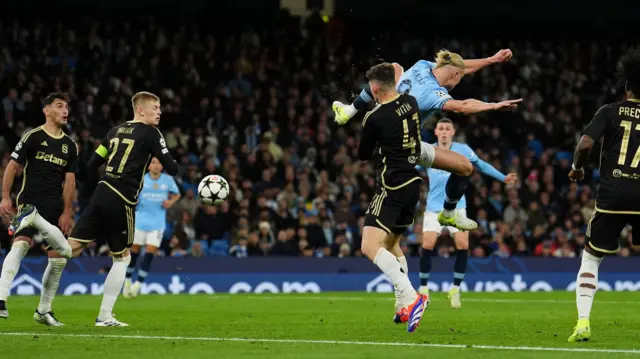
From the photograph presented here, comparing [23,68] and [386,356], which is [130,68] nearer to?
[23,68]

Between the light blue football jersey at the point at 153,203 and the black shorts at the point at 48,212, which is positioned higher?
the black shorts at the point at 48,212

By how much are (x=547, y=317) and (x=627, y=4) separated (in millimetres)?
21943

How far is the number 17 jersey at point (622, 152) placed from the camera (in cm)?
951

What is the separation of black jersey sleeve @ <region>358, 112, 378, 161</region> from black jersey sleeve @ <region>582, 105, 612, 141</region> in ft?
7.43

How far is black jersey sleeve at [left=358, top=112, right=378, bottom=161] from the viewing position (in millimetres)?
10969

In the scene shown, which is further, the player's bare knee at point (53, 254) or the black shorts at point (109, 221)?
the player's bare knee at point (53, 254)

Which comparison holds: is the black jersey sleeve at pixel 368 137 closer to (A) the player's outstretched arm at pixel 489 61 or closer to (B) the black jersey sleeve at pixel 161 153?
(B) the black jersey sleeve at pixel 161 153

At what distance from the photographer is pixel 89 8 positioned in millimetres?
30125

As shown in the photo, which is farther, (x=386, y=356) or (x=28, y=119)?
(x=28, y=119)

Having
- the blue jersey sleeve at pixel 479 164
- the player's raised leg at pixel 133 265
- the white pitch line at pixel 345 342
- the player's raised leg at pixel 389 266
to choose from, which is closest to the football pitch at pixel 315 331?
the white pitch line at pixel 345 342

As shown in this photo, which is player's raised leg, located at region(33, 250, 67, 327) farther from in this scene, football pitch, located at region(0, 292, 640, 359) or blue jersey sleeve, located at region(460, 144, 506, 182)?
blue jersey sleeve, located at region(460, 144, 506, 182)

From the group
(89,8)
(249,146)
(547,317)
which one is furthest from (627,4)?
(547,317)

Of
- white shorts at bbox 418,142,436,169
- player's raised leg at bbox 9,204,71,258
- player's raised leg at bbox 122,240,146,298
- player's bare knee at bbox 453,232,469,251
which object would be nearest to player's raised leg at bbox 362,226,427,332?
white shorts at bbox 418,142,436,169

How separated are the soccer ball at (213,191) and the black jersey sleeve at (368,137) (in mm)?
2890
